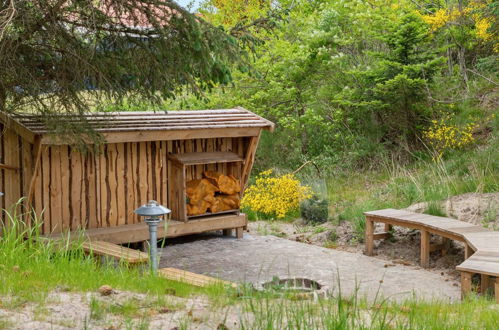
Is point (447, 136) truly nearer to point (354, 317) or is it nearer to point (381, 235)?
point (381, 235)

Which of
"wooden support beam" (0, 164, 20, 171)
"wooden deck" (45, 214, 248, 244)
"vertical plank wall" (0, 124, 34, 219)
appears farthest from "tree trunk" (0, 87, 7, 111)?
"wooden deck" (45, 214, 248, 244)

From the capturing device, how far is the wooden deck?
335 inches

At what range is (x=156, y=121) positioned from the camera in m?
9.09

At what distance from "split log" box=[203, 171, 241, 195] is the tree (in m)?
2.50

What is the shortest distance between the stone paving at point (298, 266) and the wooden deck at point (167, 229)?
8.8 inches

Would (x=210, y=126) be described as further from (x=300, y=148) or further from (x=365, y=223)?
(x=300, y=148)

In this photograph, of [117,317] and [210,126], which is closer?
[117,317]

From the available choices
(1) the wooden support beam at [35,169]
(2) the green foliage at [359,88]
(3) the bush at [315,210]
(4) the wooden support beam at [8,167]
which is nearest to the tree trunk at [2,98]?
(1) the wooden support beam at [35,169]

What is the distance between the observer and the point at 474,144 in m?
13.1

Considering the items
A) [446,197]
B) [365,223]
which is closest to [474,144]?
[446,197]

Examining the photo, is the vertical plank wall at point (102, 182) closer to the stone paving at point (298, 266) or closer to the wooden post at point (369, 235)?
the stone paving at point (298, 266)

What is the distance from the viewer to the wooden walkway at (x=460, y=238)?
6.44 meters

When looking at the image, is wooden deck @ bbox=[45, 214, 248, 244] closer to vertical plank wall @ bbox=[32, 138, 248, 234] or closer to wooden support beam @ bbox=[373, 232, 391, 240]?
vertical plank wall @ bbox=[32, 138, 248, 234]

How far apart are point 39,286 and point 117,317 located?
32.6 inches
